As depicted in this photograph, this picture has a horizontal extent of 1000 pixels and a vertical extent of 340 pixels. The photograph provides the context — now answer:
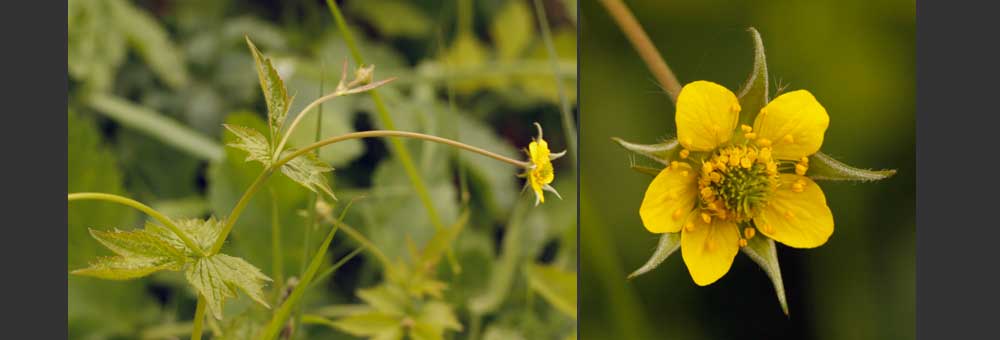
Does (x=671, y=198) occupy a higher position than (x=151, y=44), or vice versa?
(x=151, y=44)

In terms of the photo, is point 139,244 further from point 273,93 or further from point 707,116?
point 707,116

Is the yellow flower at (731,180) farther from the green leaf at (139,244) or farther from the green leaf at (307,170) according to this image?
the green leaf at (139,244)

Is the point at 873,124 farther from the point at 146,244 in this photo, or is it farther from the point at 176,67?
the point at 176,67

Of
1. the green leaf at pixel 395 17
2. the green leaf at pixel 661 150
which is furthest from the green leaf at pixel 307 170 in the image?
the green leaf at pixel 395 17

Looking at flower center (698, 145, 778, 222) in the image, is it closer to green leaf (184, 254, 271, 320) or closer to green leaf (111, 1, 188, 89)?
green leaf (184, 254, 271, 320)

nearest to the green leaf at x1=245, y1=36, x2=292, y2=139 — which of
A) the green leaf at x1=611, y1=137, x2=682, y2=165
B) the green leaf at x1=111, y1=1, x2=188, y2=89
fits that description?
the green leaf at x1=611, y1=137, x2=682, y2=165

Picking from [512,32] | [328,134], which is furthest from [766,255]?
[512,32]
